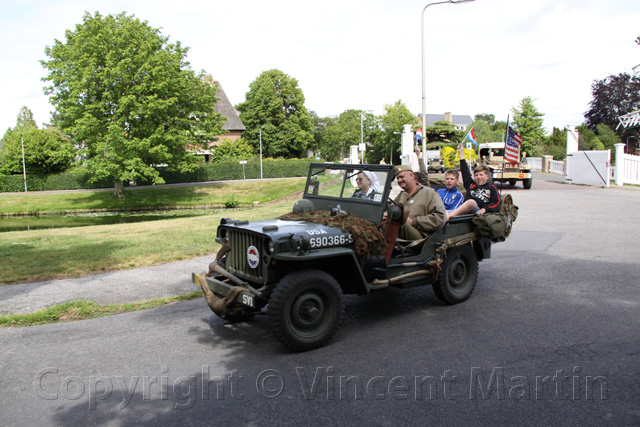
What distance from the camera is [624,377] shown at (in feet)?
12.9

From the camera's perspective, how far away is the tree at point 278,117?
211ft

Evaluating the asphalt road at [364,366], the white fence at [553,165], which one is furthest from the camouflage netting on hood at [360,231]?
the white fence at [553,165]

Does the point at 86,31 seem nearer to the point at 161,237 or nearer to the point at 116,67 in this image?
the point at 116,67

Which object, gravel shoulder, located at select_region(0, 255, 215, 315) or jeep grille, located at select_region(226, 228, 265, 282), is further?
gravel shoulder, located at select_region(0, 255, 215, 315)

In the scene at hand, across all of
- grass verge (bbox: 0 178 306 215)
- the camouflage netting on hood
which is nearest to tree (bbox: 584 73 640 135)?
grass verge (bbox: 0 178 306 215)

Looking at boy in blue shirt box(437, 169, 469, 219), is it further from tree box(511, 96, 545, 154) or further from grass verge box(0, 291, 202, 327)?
tree box(511, 96, 545, 154)

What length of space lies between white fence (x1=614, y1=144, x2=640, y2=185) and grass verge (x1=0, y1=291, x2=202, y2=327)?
2683cm

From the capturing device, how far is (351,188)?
6.06 metres

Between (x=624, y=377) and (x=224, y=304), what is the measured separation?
3.54m

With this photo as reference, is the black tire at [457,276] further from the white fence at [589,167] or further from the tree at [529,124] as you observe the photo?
the tree at [529,124]

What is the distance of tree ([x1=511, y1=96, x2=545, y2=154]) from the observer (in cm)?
5634

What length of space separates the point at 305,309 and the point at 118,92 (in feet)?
104

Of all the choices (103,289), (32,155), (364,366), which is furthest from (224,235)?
(32,155)

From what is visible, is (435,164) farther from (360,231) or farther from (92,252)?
(360,231)
